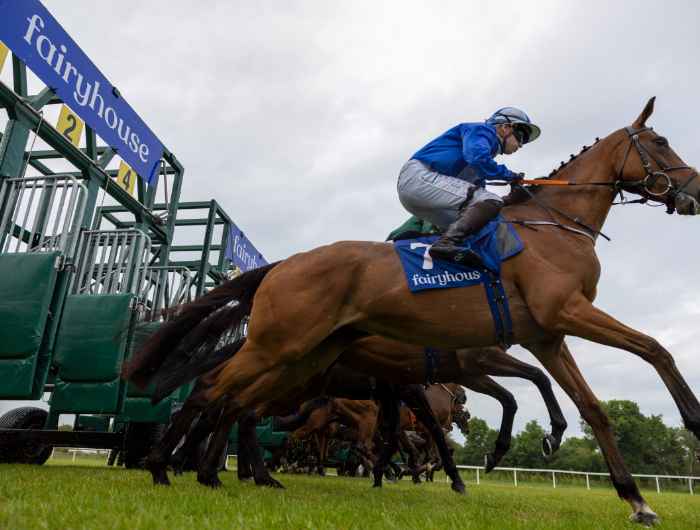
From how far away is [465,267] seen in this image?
160 inches

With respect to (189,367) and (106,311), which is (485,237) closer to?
(189,367)

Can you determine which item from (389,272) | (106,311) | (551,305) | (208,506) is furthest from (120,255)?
(551,305)

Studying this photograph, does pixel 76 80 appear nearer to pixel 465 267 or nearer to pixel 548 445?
pixel 465 267

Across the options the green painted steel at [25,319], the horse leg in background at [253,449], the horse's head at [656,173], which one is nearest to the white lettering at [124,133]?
the green painted steel at [25,319]

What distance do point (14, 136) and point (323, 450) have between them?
292 inches

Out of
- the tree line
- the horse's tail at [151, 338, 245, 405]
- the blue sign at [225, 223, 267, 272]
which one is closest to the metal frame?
the blue sign at [225, 223, 267, 272]

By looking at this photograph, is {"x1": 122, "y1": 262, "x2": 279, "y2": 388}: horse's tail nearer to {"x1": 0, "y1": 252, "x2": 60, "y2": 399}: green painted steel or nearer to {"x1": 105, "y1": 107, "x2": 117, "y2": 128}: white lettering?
Result: {"x1": 0, "y1": 252, "x2": 60, "y2": 399}: green painted steel

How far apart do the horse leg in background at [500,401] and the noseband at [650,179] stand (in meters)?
2.75

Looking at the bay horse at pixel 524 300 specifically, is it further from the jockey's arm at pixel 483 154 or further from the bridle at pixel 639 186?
the jockey's arm at pixel 483 154

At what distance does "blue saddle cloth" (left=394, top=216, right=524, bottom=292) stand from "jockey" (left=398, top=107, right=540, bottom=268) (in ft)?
0.22

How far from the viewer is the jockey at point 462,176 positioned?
13.3 feet

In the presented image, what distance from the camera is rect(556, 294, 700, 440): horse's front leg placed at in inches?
136

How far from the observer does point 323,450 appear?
10836mm

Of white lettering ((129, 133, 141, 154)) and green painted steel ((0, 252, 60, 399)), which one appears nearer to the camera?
green painted steel ((0, 252, 60, 399))
